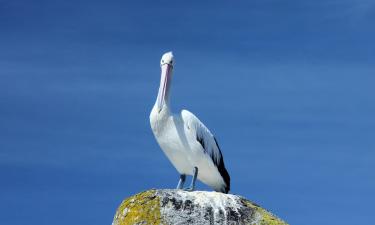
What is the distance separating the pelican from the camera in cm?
1410

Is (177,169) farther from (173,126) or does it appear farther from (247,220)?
(247,220)

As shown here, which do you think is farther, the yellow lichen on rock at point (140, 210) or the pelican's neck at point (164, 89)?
the pelican's neck at point (164, 89)

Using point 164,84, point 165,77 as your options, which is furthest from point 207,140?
point 165,77

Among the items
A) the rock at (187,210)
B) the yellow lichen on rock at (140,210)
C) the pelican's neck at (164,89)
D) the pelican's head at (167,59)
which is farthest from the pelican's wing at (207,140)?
the yellow lichen on rock at (140,210)

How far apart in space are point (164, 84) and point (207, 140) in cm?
161

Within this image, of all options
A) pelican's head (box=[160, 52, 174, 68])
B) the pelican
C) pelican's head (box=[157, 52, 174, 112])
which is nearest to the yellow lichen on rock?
the pelican

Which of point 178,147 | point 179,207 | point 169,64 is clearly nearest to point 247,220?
point 179,207

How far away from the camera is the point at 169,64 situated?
49.1ft

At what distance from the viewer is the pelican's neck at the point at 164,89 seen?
1432cm

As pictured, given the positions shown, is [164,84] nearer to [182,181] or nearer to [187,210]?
[182,181]

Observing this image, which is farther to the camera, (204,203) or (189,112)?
(189,112)

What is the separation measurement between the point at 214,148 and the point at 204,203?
12.0 ft

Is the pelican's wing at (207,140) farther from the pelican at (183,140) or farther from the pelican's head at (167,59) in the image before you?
the pelican's head at (167,59)

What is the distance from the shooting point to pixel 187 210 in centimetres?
1102
